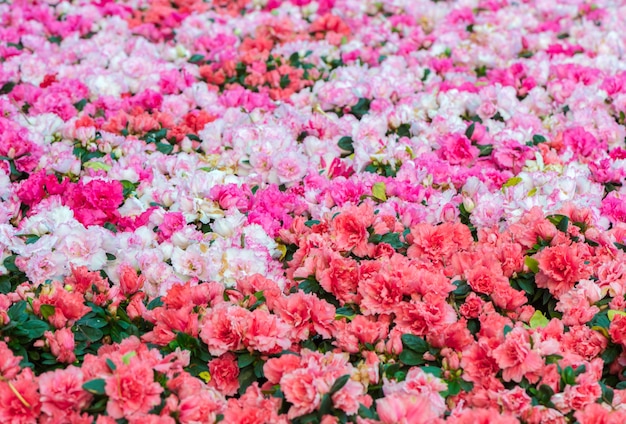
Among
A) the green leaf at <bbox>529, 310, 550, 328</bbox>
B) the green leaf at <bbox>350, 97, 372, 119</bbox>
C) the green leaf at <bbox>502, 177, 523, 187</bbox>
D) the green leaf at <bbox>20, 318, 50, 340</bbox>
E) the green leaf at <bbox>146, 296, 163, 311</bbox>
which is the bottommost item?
the green leaf at <bbox>146, 296, 163, 311</bbox>

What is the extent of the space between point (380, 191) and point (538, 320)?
3.22ft

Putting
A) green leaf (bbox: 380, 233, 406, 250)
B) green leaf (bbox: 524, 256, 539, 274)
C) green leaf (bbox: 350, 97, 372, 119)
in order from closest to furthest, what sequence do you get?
green leaf (bbox: 524, 256, 539, 274) → green leaf (bbox: 380, 233, 406, 250) → green leaf (bbox: 350, 97, 372, 119)

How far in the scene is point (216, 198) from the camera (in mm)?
3340

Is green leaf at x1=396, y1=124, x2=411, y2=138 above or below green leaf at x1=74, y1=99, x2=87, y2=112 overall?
above

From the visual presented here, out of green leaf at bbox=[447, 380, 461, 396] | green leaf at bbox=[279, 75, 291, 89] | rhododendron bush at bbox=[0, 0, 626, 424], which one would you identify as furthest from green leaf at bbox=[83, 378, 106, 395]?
green leaf at bbox=[279, 75, 291, 89]

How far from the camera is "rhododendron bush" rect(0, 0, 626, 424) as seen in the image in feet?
7.45

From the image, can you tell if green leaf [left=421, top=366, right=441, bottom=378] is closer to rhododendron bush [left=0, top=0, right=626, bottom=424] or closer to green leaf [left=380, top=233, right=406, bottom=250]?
rhododendron bush [left=0, top=0, right=626, bottom=424]

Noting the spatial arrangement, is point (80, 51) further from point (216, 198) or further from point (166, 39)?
point (216, 198)

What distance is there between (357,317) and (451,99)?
2.18 m

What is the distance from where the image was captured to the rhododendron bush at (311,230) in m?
2.27

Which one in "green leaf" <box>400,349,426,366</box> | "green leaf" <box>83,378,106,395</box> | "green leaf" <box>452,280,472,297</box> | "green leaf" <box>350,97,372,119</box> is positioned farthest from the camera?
"green leaf" <box>350,97,372,119</box>

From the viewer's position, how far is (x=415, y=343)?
8.16ft

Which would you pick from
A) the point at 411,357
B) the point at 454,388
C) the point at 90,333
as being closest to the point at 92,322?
the point at 90,333

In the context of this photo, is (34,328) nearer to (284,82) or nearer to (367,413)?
(367,413)
